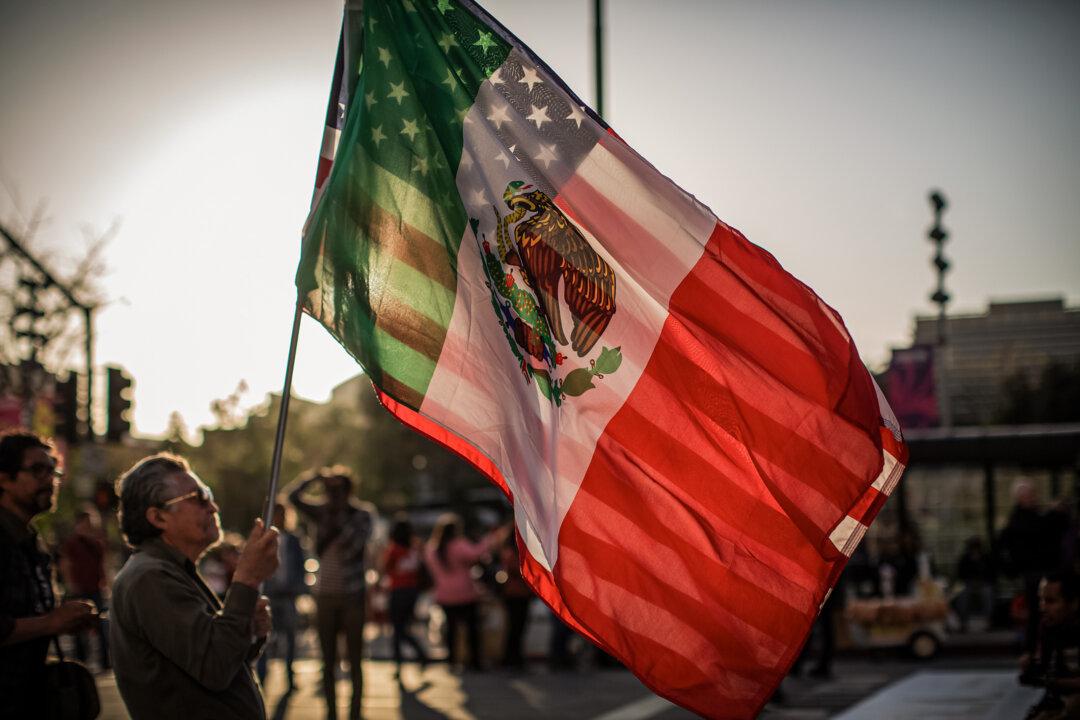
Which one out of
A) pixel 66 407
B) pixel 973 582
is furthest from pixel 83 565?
pixel 973 582

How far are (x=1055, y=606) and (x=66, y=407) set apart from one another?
19106 mm

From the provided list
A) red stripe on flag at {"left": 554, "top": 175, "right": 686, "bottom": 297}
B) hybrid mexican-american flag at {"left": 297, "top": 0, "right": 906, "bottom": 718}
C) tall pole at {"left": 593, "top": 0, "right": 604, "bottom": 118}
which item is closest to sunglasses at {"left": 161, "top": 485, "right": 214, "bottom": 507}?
hybrid mexican-american flag at {"left": 297, "top": 0, "right": 906, "bottom": 718}

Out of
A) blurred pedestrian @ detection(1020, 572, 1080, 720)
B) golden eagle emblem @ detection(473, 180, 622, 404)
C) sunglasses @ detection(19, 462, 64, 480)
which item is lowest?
blurred pedestrian @ detection(1020, 572, 1080, 720)

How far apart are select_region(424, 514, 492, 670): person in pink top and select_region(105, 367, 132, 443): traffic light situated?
7.64 meters

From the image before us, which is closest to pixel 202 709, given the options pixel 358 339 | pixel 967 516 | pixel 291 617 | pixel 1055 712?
pixel 358 339

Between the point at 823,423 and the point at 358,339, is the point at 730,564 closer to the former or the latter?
the point at 823,423

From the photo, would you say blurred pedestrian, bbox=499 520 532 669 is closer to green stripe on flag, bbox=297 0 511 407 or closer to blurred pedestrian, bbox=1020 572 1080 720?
blurred pedestrian, bbox=1020 572 1080 720

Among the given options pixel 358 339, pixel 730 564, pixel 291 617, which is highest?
pixel 358 339

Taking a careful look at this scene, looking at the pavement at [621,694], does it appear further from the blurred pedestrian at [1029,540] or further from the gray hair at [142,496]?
the gray hair at [142,496]

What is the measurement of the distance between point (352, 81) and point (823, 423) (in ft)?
6.51

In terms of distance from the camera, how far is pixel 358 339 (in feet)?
15.4

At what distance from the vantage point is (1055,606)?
739cm

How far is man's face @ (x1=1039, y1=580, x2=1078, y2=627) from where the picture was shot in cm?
734

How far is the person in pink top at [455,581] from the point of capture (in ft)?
58.4
